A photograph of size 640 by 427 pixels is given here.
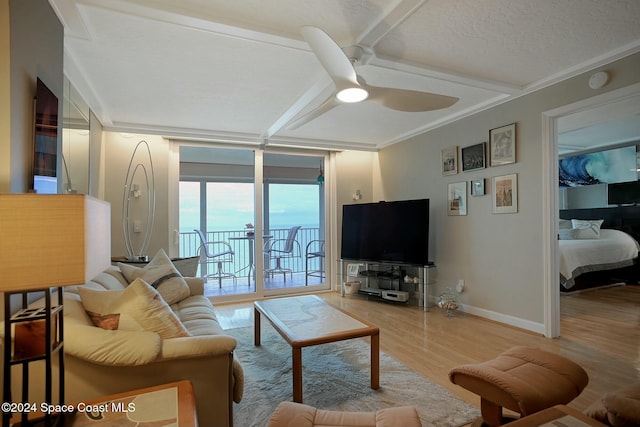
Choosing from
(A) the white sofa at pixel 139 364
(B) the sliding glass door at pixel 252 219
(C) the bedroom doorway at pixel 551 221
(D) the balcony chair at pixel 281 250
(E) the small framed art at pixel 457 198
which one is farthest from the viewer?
(D) the balcony chair at pixel 281 250

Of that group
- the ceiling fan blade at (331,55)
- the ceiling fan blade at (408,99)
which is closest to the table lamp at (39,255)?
the ceiling fan blade at (331,55)

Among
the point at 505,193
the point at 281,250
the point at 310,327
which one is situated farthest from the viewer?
the point at 281,250

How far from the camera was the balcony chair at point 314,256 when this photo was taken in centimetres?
581

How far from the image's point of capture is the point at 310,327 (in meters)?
2.32

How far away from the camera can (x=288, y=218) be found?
5824mm

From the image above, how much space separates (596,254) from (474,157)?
3005 millimetres

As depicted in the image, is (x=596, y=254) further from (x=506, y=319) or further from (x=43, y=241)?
(x=43, y=241)

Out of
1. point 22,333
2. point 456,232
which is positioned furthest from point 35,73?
point 456,232

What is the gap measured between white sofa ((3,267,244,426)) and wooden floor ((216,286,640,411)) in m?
1.52

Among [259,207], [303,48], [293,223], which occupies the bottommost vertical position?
[293,223]

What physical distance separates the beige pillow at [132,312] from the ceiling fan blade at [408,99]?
163cm

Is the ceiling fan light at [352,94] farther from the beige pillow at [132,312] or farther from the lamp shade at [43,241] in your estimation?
the beige pillow at [132,312]

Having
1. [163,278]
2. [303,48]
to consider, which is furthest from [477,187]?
[163,278]

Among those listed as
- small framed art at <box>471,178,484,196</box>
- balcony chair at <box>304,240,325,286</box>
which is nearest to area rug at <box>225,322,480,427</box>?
small framed art at <box>471,178,484,196</box>
